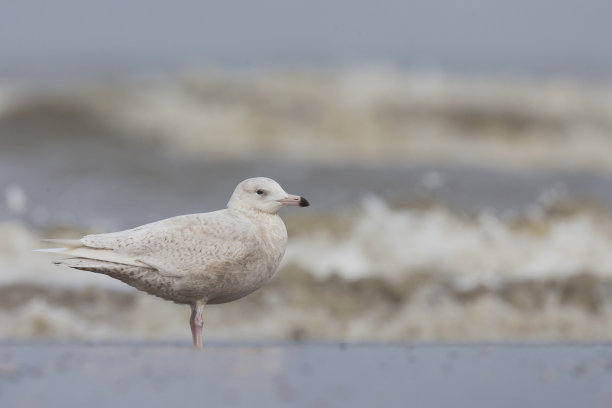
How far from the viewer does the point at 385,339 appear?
1002cm

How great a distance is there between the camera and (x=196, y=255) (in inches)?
244

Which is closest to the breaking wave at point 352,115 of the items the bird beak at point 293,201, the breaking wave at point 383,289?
the breaking wave at point 383,289

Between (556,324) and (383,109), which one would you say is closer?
(556,324)

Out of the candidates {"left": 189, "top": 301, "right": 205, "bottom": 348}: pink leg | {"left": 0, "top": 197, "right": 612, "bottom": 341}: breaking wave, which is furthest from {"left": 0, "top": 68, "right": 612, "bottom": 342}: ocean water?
{"left": 189, "top": 301, "right": 205, "bottom": 348}: pink leg

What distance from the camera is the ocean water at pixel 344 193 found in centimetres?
1037

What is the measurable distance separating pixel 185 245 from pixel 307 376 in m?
1.26

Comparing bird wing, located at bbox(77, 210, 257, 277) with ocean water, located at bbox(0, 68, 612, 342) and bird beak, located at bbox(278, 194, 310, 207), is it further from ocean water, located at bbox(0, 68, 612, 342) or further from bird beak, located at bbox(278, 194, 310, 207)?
ocean water, located at bbox(0, 68, 612, 342)

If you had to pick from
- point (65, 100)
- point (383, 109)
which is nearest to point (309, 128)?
point (383, 109)

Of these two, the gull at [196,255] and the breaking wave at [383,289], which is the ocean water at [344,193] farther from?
the gull at [196,255]

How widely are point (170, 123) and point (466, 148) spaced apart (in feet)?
15.6

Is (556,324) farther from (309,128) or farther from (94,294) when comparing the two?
(309,128)

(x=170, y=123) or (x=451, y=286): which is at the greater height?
(x=170, y=123)

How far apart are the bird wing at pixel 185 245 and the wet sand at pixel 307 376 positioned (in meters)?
0.48

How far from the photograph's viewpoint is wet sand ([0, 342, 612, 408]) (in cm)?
479
